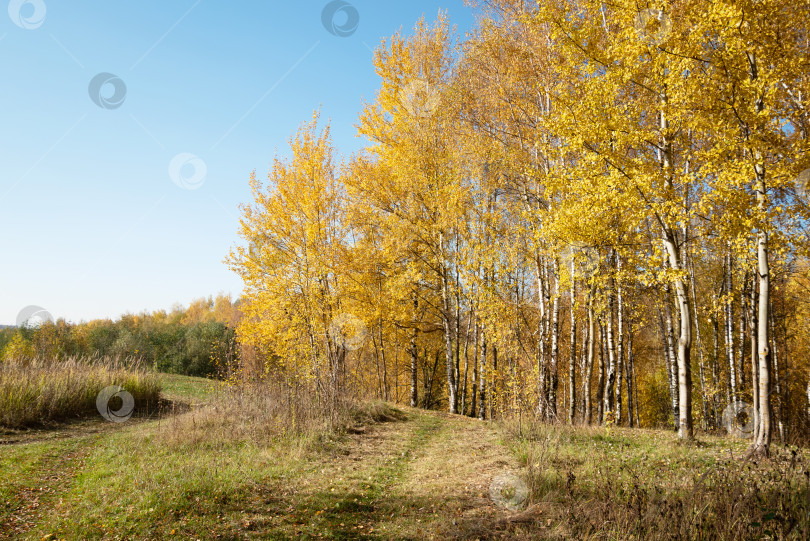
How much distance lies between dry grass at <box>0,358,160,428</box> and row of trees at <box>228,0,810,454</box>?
13.0 feet

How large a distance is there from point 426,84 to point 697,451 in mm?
12766

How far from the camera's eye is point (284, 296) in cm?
1302

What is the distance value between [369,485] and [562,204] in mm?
5986

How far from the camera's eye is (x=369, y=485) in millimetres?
6117

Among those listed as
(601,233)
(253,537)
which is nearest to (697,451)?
(601,233)

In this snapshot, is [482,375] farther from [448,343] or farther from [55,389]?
[55,389]

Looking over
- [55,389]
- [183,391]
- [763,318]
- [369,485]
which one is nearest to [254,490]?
[369,485]

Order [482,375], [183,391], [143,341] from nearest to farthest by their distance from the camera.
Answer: [482,375], [183,391], [143,341]

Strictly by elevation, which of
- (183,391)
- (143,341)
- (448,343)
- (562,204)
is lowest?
(183,391)

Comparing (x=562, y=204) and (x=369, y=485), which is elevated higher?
(x=562, y=204)

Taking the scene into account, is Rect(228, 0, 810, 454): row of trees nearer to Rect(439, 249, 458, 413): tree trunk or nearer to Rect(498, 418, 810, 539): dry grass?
Rect(439, 249, 458, 413): tree trunk

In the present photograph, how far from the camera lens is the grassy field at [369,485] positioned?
4160 millimetres

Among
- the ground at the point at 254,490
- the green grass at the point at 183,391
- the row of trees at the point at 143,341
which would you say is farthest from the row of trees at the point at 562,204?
the row of trees at the point at 143,341

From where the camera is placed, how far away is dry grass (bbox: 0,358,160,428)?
1023cm
